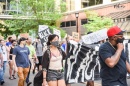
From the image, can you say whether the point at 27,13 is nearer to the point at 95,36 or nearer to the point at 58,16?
the point at 58,16

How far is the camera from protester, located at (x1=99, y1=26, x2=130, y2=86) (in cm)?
400

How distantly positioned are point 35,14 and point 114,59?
3226 centimetres

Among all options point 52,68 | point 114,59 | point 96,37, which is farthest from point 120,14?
point 114,59

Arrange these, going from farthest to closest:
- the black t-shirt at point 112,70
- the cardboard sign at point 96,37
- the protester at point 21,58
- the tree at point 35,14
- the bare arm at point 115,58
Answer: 1. the tree at point 35,14
2. the protester at point 21,58
3. the cardboard sign at point 96,37
4. the black t-shirt at point 112,70
5. the bare arm at point 115,58

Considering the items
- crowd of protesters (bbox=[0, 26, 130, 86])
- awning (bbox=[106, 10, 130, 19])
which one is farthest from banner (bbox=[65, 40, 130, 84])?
awning (bbox=[106, 10, 130, 19])

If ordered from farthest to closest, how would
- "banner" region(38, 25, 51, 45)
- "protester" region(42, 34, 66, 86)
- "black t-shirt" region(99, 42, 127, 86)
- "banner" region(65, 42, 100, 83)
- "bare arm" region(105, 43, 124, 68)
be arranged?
"banner" region(38, 25, 51, 45)
"banner" region(65, 42, 100, 83)
"protester" region(42, 34, 66, 86)
"black t-shirt" region(99, 42, 127, 86)
"bare arm" region(105, 43, 124, 68)

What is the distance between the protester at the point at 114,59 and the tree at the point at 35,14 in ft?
99.9

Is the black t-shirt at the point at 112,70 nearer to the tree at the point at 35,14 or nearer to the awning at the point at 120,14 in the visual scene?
the awning at the point at 120,14

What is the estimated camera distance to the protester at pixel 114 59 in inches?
157

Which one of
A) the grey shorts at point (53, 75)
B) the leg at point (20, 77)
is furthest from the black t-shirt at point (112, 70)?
the leg at point (20, 77)

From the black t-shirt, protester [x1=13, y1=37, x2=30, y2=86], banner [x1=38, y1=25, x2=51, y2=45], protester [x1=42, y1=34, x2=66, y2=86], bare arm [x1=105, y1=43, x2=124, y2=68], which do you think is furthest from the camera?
banner [x1=38, y1=25, x2=51, y2=45]

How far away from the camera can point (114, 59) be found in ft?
13.0

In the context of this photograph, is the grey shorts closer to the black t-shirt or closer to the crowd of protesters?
the crowd of protesters

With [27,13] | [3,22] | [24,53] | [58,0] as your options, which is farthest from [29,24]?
[24,53]
